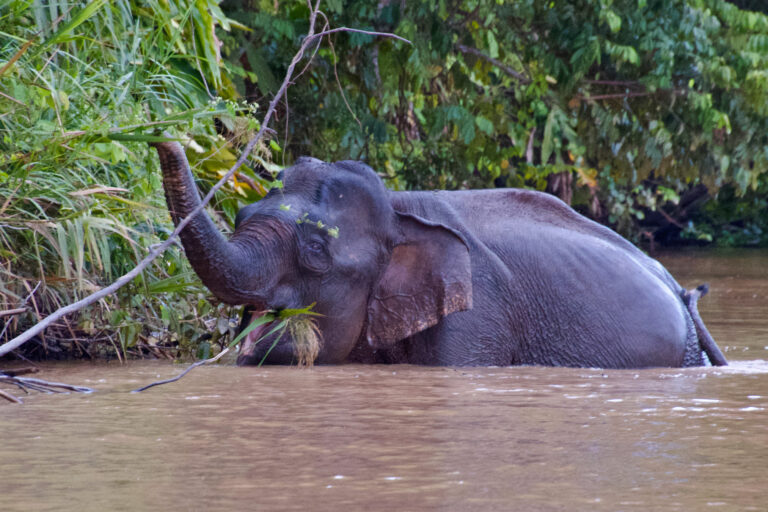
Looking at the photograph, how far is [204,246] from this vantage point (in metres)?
5.31

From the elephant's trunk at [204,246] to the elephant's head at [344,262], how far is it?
0.14ft

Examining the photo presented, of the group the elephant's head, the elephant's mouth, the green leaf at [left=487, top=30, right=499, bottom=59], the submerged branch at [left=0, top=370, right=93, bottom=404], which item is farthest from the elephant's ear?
the green leaf at [left=487, top=30, right=499, bottom=59]

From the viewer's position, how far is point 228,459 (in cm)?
357

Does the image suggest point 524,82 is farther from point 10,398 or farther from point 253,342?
point 10,398

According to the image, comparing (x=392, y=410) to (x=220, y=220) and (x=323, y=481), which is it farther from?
(x=220, y=220)

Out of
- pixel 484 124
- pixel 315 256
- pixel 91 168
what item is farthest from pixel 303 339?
pixel 484 124

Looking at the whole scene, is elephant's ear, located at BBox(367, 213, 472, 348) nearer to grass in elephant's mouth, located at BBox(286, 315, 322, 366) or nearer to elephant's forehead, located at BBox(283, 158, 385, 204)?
elephant's forehead, located at BBox(283, 158, 385, 204)

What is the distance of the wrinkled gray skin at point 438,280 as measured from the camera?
5.83 m

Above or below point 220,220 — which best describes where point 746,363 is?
below

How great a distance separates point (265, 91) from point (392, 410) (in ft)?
18.5

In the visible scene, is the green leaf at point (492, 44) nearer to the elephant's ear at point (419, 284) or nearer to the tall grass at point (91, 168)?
the tall grass at point (91, 168)

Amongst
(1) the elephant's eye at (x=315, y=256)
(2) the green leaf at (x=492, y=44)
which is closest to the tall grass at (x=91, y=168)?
(1) the elephant's eye at (x=315, y=256)

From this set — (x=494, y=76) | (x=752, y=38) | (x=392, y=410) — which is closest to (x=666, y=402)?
(x=392, y=410)

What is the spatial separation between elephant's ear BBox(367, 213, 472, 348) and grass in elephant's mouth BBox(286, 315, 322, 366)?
375 millimetres
